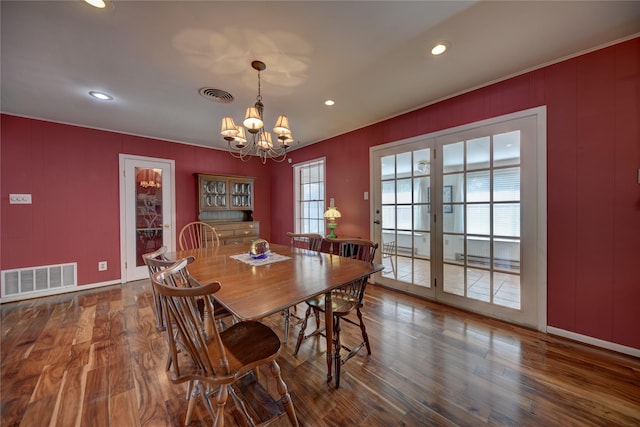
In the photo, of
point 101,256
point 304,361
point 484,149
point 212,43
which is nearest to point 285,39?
point 212,43

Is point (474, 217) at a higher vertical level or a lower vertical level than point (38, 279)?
higher

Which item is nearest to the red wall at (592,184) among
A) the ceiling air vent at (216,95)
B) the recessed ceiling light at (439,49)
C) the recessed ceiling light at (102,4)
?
the recessed ceiling light at (439,49)

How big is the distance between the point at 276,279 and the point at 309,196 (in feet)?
11.0

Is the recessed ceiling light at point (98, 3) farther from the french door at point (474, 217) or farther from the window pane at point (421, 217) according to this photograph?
the window pane at point (421, 217)

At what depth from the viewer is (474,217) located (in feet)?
8.16

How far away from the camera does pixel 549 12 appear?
1501 mm

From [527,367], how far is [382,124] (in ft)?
9.75

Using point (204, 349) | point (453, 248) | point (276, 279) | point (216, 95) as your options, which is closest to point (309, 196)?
point (216, 95)

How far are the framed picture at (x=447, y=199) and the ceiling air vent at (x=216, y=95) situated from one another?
2645 millimetres

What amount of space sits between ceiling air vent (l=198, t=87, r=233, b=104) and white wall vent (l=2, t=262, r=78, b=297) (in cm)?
317

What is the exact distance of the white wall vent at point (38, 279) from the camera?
291 centimetres

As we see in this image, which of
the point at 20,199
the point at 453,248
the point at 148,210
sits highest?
the point at 20,199

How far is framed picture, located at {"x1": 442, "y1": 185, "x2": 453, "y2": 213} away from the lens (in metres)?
2.65

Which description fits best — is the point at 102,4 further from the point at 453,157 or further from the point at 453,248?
the point at 453,248
